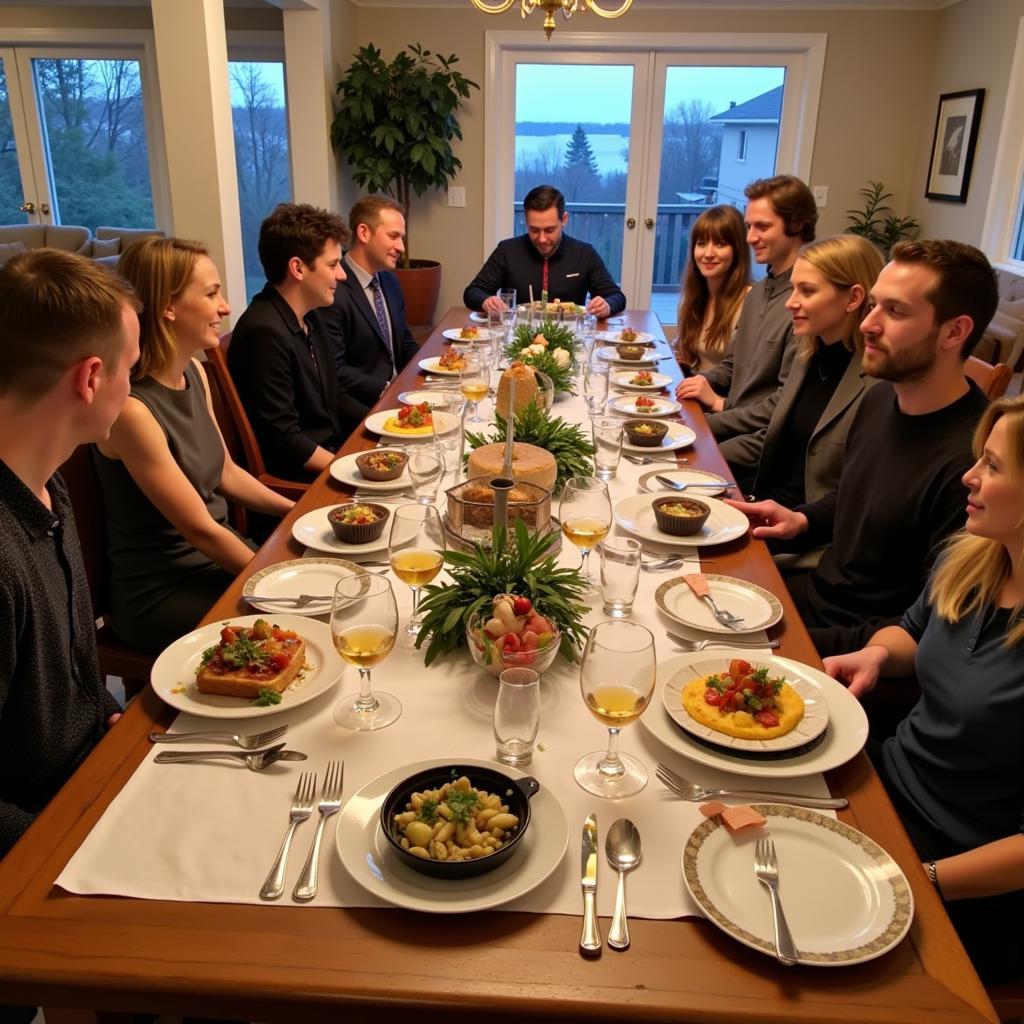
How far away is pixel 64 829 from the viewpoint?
104 centimetres

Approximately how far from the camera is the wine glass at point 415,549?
148cm

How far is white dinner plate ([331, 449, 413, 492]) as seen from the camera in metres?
2.09

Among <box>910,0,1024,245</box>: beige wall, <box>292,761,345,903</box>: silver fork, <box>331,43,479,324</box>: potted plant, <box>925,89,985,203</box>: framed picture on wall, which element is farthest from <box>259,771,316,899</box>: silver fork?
<box>925,89,985,203</box>: framed picture on wall

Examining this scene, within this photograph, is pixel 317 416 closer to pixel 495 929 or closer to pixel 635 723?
pixel 635 723

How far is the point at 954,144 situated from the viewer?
5520mm

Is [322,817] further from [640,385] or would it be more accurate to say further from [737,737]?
[640,385]

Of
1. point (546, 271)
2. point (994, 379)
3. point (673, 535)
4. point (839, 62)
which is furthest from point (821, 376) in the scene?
point (839, 62)

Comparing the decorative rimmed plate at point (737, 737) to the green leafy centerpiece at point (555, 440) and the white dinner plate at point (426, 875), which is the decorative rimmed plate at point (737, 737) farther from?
the green leafy centerpiece at point (555, 440)

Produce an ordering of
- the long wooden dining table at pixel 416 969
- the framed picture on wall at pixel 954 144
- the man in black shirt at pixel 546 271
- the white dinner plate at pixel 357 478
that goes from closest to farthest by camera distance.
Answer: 1. the long wooden dining table at pixel 416 969
2. the white dinner plate at pixel 357 478
3. the man in black shirt at pixel 546 271
4. the framed picture on wall at pixel 954 144

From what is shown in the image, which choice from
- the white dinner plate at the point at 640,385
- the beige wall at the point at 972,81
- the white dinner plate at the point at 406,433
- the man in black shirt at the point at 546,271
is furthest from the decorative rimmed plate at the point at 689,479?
the beige wall at the point at 972,81

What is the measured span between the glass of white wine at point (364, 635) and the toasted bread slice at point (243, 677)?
0.09 m

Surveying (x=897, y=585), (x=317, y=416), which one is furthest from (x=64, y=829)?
(x=317, y=416)

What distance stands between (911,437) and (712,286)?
207cm

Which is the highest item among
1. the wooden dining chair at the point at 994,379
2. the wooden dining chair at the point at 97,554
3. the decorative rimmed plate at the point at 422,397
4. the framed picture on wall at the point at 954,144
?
the framed picture on wall at the point at 954,144
